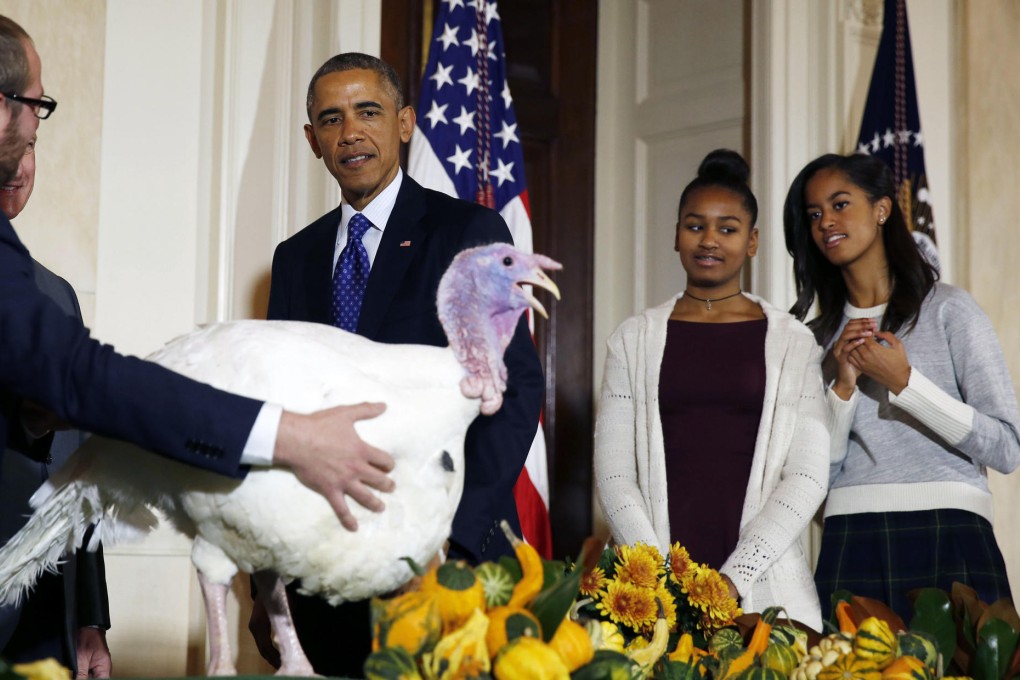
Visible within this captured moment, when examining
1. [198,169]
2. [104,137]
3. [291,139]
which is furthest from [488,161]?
[104,137]

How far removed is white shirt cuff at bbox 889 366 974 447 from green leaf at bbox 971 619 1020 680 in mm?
1149

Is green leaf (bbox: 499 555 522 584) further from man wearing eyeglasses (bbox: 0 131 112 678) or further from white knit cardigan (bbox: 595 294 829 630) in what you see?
white knit cardigan (bbox: 595 294 829 630)

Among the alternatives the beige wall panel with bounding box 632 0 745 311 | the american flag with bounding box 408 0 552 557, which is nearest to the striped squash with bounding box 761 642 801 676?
the american flag with bounding box 408 0 552 557

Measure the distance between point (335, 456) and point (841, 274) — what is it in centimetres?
201

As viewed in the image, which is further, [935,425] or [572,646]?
[935,425]

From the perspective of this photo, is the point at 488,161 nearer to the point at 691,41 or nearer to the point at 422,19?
the point at 422,19

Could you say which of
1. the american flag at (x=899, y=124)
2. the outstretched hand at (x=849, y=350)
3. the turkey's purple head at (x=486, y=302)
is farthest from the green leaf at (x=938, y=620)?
the american flag at (x=899, y=124)

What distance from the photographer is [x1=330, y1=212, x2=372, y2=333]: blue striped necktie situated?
5.98ft

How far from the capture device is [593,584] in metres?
1.49

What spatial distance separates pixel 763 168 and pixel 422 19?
4.31ft

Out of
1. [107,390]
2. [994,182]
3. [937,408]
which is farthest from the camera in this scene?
[994,182]

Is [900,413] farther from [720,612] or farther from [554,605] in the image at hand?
[554,605]

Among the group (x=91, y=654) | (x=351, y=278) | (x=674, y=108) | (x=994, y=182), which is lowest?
(x=91, y=654)

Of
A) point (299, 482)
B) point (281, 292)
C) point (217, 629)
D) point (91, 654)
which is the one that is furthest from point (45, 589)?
point (299, 482)
